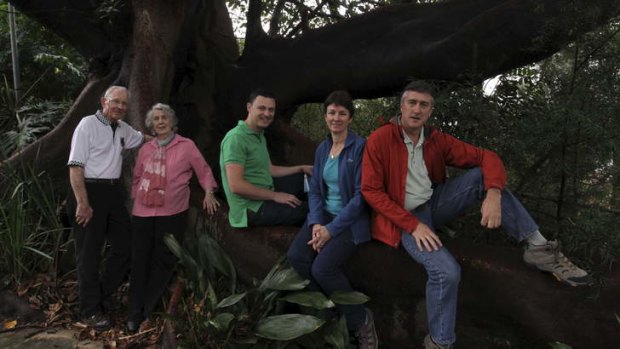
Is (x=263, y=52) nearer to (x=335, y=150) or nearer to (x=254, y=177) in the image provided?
(x=254, y=177)

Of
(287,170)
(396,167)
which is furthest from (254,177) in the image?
(396,167)

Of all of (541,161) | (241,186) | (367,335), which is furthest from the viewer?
(541,161)

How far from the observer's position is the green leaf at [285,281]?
2986 millimetres

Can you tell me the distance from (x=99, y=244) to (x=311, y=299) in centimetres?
161

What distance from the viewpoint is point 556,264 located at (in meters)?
2.82

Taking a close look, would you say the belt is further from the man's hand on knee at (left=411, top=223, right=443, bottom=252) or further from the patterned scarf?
the man's hand on knee at (left=411, top=223, right=443, bottom=252)

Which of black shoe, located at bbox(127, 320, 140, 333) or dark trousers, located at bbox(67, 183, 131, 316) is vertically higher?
dark trousers, located at bbox(67, 183, 131, 316)

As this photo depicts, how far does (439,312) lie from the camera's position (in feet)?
8.70

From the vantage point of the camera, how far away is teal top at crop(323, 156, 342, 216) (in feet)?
9.68

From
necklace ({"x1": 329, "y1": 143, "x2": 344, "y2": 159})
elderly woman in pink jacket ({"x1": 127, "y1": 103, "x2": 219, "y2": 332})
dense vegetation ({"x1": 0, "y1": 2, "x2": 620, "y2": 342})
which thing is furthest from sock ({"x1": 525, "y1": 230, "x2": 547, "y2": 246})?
elderly woman in pink jacket ({"x1": 127, "y1": 103, "x2": 219, "y2": 332})

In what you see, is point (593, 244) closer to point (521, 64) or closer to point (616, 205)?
point (616, 205)

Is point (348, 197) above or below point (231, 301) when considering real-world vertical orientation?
above

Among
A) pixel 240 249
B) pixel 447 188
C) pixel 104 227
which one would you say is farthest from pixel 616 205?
pixel 104 227

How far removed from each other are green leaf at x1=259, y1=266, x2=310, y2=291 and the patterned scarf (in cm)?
93
